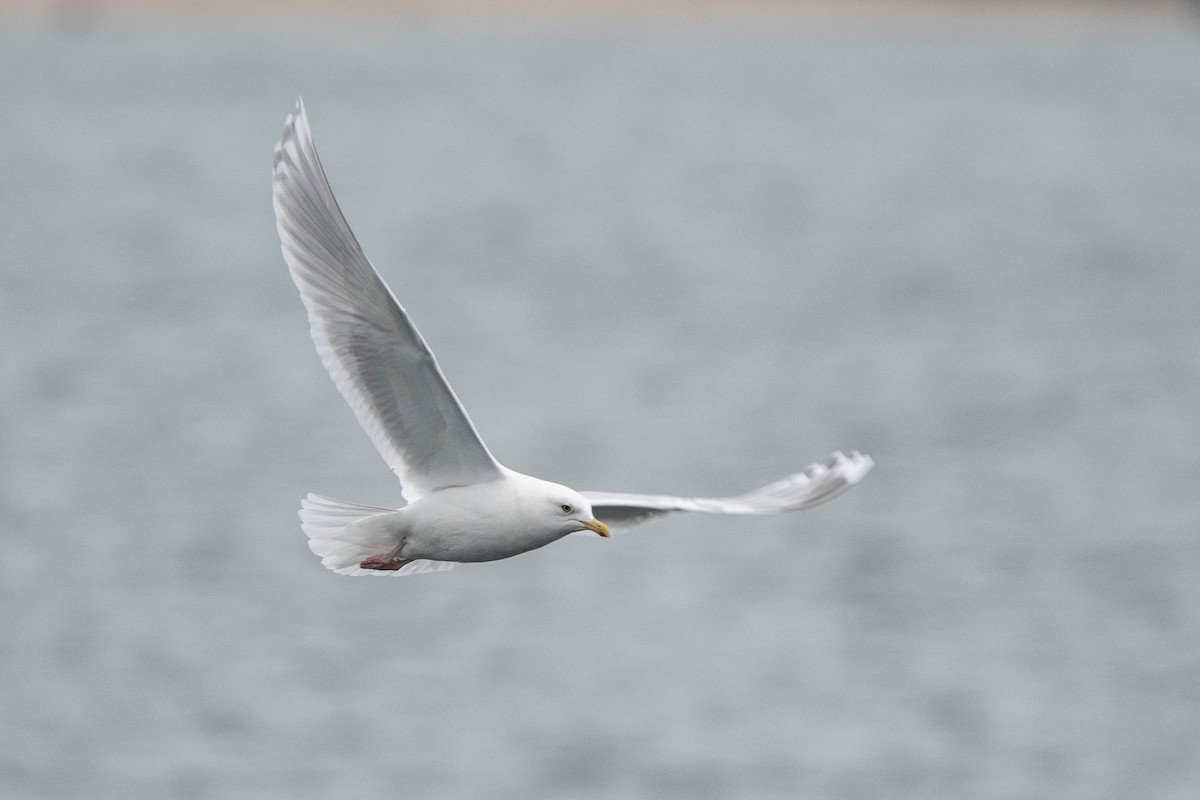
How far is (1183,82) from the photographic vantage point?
93.4 metres

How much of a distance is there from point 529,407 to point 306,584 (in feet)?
33.9

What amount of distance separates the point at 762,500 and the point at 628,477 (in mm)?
20039

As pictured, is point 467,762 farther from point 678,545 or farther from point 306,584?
point 678,545

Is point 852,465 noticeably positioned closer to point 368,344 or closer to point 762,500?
point 762,500

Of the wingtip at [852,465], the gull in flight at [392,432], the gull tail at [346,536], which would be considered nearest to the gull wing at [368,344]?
the gull in flight at [392,432]

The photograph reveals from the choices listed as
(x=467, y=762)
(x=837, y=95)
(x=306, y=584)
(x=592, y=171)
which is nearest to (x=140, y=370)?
(x=306, y=584)

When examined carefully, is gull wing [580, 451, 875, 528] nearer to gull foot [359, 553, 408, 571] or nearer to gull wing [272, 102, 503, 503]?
gull wing [272, 102, 503, 503]

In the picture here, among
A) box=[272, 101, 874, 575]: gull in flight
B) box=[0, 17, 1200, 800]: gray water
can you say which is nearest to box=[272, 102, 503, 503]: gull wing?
box=[272, 101, 874, 575]: gull in flight

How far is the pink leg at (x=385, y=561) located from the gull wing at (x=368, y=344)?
25 centimetres

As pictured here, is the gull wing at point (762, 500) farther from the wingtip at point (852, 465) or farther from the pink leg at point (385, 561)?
the pink leg at point (385, 561)

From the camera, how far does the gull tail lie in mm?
7859

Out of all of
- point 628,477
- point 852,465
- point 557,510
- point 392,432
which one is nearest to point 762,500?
point 852,465

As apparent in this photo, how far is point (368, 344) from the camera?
7781 millimetres

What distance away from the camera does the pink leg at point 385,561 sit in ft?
25.5
